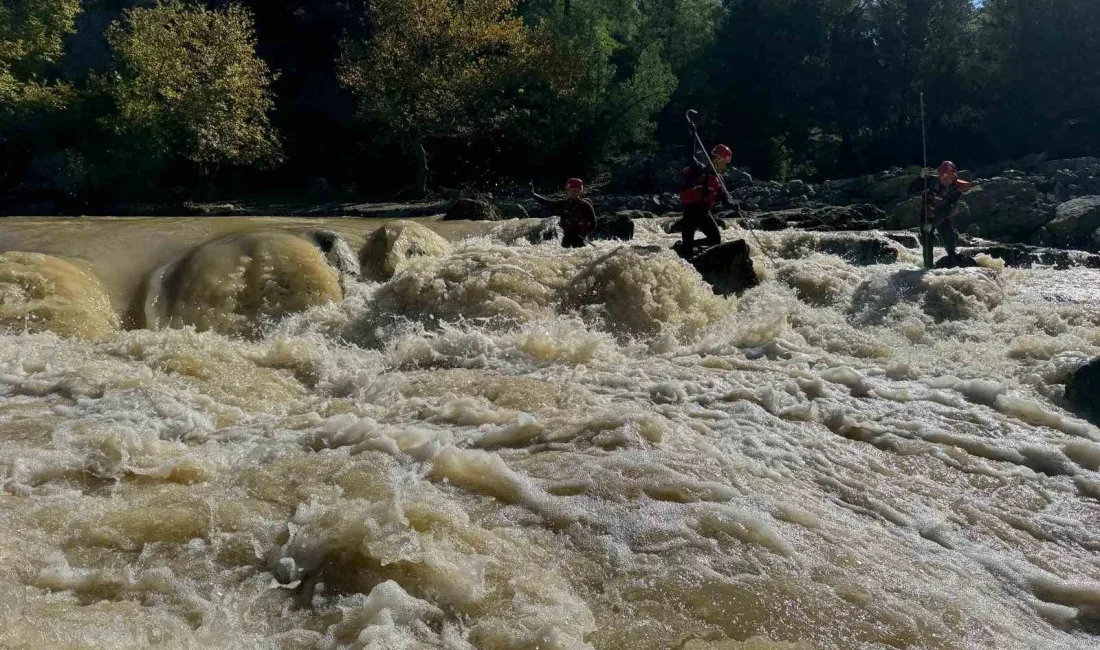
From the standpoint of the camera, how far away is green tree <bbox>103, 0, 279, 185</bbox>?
24.7m

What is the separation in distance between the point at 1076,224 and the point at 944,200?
42.7 feet

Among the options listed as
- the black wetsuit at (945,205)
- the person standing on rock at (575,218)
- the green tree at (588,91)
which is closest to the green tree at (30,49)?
the green tree at (588,91)

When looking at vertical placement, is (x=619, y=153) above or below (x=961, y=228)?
above

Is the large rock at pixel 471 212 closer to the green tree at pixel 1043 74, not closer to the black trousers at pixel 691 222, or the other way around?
the black trousers at pixel 691 222

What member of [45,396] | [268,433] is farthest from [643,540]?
[45,396]

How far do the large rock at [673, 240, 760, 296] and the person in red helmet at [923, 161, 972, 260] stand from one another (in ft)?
11.7

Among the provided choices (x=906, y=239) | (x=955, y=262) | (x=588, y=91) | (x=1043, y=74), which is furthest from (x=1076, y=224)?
(x=588, y=91)

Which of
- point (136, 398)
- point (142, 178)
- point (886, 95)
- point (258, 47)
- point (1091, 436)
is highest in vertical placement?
point (258, 47)

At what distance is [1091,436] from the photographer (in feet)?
18.6

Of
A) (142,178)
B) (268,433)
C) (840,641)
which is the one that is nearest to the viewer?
(840,641)

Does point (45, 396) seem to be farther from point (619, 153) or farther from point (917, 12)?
point (917, 12)

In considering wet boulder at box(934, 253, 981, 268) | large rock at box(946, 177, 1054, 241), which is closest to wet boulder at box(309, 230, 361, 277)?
wet boulder at box(934, 253, 981, 268)

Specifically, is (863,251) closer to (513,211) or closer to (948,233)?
(948,233)

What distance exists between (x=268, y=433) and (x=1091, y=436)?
570 centimetres
